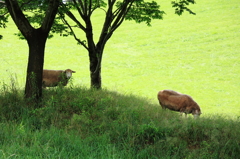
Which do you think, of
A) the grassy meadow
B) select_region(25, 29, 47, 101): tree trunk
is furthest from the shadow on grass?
select_region(25, 29, 47, 101): tree trunk

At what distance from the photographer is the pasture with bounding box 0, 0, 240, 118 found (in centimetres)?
1681

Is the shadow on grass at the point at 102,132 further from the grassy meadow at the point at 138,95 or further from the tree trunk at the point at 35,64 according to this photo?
the tree trunk at the point at 35,64

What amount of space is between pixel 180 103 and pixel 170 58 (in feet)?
52.0

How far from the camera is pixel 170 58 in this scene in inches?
954

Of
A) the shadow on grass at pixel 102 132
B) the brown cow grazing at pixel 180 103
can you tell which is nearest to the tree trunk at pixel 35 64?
the shadow on grass at pixel 102 132

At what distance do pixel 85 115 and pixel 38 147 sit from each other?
73.9 inches

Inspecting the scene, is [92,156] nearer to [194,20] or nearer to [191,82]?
[191,82]

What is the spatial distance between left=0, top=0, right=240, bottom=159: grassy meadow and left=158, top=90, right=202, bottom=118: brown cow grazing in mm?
482

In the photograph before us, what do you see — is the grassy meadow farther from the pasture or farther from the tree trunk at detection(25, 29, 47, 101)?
the tree trunk at detection(25, 29, 47, 101)

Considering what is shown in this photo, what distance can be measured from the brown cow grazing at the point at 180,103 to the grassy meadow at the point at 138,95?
0.48 m

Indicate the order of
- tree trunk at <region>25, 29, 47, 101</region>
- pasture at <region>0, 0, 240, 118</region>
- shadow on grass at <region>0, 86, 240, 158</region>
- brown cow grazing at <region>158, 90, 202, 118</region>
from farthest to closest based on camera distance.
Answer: pasture at <region>0, 0, 240, 118</region> → brown cow grazing at <region>158, 90, 202, 118</region> → tree trunk at <region>25, 29, 47, 101</region> → shadow on grass at <region>0, 86, 240, 158</region>

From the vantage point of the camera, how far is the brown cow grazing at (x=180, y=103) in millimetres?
8711

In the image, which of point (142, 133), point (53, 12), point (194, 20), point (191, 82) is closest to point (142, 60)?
point (191, 82)

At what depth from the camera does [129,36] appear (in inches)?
1251
